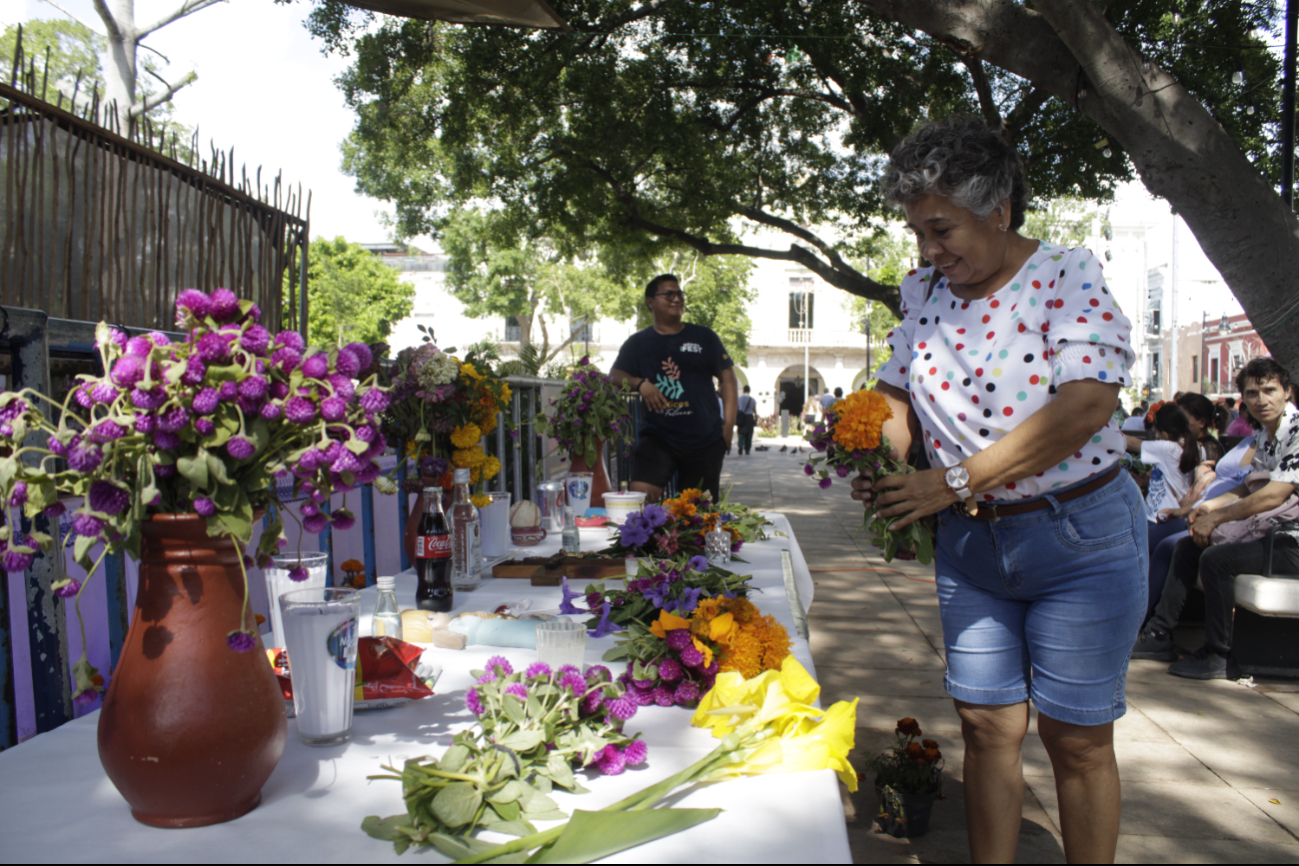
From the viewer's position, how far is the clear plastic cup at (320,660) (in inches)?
48.9

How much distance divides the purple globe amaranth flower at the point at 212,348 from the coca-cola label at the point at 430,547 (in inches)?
41.8

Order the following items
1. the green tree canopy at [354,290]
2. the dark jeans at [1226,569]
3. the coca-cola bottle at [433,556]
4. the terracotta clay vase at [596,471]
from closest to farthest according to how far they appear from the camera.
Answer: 1. the coca-cola bottle at [433,556]
2. the terracotta clay vase at [596,471]
3. the dark jeans at [1226,569]
4. the green tree canopy at [354,290]

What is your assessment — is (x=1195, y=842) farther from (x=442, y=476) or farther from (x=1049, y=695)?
(x=442, y=476)

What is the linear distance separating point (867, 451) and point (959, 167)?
563 mm

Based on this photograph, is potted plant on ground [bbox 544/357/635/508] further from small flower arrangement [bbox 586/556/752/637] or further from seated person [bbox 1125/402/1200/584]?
seated person [bbox 1125/402/1200/584]

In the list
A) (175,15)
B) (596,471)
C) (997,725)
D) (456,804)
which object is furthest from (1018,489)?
(175,15)

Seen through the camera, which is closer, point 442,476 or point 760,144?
point 442,476

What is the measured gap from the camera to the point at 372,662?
4.75ft

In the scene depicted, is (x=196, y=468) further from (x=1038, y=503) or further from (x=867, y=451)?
(x=1038, y=503)

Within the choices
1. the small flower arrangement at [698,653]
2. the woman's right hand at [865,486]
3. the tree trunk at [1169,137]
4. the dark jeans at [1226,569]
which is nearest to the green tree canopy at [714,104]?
the tree trunk at [1169,137]

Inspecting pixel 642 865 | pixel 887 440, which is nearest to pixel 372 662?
pixel 642 865

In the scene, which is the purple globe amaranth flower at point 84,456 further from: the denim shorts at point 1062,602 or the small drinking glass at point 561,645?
the denim shorts at point 1062,602

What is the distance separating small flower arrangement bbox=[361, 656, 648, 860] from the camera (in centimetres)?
101

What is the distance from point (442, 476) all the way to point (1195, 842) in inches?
95.3
